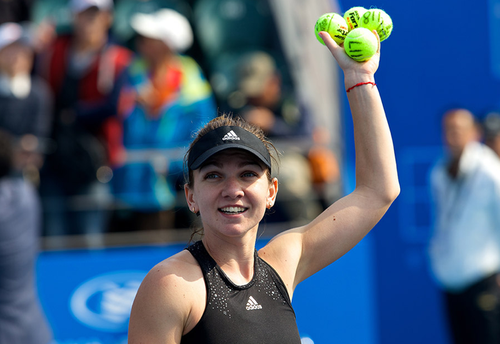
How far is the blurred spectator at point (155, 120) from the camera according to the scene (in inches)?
237

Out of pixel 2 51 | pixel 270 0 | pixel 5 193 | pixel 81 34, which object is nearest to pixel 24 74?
pixel 2 51

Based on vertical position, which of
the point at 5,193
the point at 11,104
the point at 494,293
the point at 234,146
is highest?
the point at 11,104

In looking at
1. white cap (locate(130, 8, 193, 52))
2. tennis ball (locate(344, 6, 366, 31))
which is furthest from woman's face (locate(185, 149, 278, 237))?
white cap (locate(130, 8, 193, 52))

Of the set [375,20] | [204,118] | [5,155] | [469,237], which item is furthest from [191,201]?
[469,237]

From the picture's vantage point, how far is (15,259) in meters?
3.96

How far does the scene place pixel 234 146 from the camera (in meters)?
1.95

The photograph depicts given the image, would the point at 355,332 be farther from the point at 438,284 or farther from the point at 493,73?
the point at 493,73

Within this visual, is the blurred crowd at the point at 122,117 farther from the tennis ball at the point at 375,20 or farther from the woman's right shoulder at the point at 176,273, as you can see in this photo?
the woman's right shoulder at the point at 176,273

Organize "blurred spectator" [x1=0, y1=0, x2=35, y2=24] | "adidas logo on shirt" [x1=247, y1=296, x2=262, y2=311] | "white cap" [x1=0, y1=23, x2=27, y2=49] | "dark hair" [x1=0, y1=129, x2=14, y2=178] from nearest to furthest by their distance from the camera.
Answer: "adidas logo on shirt" [x1=247, y1=296, x2=262, y2=311] < "dark hair" [x1=0, y1=129, x2=14, y2=178] < "white cap" [x1=0, y1=23, x2=27, y2=49] < "blurred spectator" [x1=0, y1=0, x2=35, y2=24]

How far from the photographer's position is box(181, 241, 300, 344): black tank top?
6.12 feet

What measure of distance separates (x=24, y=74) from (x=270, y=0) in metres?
2.76

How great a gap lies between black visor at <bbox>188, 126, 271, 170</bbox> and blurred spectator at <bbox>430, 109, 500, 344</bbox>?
398cm

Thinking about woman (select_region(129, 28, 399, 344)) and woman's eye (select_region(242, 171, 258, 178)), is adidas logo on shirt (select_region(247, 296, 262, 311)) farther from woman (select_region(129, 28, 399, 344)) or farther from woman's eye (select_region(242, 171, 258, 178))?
woman's eye (select_region(242, 171, 258, 178))

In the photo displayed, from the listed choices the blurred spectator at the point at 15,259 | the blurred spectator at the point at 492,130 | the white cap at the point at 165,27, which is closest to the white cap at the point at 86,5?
the white cap at the point at 165,27
